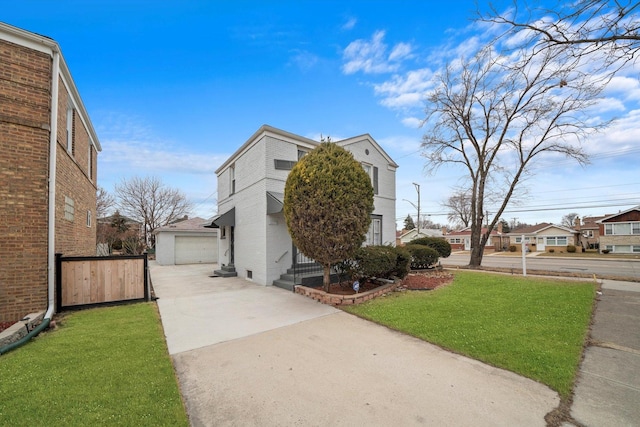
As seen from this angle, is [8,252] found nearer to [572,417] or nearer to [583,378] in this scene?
[572,417]

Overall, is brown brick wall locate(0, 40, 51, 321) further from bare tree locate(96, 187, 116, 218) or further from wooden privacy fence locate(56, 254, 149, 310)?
bare tree locate(96, 187, 116, 218)

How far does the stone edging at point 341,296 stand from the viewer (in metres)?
7.33

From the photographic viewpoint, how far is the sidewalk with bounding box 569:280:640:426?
2.81 meters

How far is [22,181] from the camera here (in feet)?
19.2

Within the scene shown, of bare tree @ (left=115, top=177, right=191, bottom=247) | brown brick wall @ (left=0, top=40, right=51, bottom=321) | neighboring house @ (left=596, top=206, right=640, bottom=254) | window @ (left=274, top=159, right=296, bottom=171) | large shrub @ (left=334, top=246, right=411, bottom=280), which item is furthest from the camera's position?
bare tree @ (left=115, top=177, right=191, bottom=247)

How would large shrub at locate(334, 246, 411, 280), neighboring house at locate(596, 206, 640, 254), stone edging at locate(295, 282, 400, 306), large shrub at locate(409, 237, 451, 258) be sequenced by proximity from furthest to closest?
1. neighboring house at locate(596, 206, 640, 254)
2. large shrub at locate(409, 237, 451, 258)
3. large shrub at locate(334, 246, 411, 280)
4. stone edging at locate(295, 282, 400, 306)

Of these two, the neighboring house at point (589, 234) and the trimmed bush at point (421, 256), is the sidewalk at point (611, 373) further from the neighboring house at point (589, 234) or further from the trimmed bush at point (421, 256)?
the neighboring house at point (589, 234)

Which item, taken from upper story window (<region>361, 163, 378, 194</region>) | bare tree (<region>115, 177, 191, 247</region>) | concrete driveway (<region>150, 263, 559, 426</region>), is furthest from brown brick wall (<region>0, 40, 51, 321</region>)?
bare tree (<region>115, 177, 191, 247</region>)

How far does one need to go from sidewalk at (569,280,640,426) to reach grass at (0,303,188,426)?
407 cm

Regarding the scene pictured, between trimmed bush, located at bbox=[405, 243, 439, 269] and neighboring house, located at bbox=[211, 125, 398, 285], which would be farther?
trimmed bush, located at bbox=[405, 243, 439, 269]

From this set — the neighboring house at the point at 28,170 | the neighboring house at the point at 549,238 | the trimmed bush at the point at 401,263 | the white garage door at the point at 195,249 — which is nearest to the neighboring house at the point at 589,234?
the neighboring house at the point at 549,238

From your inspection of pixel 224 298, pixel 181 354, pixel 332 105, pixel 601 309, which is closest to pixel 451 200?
pixel 332 105

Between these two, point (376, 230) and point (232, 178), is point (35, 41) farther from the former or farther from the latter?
point (376, 230)

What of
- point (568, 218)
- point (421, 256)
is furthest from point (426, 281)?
point (568, 218)
